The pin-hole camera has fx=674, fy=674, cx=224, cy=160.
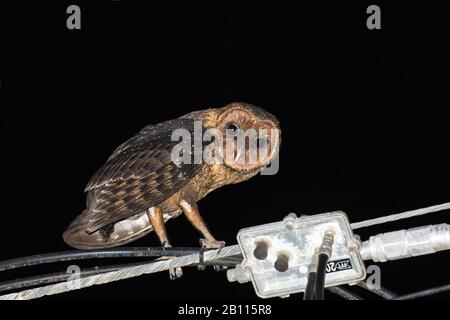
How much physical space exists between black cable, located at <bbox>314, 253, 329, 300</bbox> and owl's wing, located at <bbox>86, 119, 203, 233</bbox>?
195cm

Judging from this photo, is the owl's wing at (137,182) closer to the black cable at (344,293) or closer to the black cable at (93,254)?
the black cable at (93,254)

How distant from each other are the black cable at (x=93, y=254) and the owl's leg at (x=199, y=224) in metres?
0.98

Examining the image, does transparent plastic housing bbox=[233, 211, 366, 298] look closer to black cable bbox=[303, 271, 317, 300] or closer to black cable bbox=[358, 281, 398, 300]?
black cable bbox=[358, 281, 398, 300]

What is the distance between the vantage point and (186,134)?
5.08m

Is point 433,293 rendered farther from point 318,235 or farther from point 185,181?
point 185,181

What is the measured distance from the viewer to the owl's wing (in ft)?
16.0

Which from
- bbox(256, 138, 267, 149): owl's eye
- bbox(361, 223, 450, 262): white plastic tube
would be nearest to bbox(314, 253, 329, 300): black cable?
bbox(361, 223, 450, 262): white plastic tube

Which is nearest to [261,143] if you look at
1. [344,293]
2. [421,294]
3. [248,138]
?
[248,138]

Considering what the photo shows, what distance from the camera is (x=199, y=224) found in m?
5.13

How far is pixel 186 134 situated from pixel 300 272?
1840 mm

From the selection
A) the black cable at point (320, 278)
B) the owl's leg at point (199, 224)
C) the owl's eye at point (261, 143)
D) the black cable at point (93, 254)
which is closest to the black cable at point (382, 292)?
the black cable at point (320, 278)

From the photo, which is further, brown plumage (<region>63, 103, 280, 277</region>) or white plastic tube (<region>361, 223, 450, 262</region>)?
brown plumage (<region>63, 103, 280, 277</region>)

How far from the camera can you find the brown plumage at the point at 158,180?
4914 millimetres

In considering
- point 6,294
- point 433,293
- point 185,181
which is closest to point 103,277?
point 6,294
